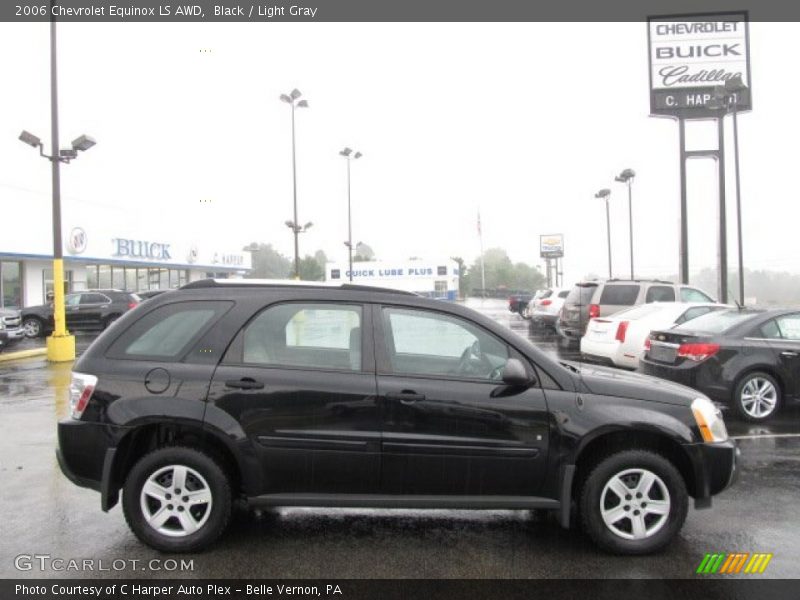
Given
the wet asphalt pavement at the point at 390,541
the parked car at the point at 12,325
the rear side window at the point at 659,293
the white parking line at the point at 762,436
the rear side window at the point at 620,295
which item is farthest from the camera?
the parked car at the point at 12,325

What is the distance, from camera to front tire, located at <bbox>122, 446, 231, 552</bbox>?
3791 mm

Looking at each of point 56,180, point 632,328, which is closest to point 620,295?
point 632,328

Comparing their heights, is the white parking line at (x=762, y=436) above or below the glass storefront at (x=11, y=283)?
below

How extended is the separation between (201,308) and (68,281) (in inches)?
1125

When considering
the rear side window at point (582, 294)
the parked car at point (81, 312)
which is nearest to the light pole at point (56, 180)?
the parked car at point (81, 312)

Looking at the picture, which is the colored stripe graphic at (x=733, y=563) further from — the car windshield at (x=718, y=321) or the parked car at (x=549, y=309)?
the parked car at (x=549, y=309)

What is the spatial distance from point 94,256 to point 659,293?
24848 millimetres

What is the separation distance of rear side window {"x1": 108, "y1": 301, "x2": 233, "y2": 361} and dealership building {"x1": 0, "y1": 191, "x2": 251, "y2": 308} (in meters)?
23.0

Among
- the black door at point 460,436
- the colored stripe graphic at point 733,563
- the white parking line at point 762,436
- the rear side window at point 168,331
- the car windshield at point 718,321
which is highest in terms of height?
the rear side window at point 168,331

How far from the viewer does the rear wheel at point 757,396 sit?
7.58 meters

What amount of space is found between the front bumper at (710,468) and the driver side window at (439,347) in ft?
4.49

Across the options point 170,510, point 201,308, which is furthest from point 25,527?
point 201,308

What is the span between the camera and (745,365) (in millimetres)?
7566

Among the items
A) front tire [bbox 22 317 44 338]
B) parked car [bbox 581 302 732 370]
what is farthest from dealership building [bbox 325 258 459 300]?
parked car [bbox 581 302 732 370]
